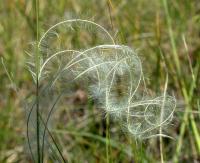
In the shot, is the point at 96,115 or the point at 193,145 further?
the point at 96,115

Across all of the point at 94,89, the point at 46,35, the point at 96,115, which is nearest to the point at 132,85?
the point at 94,89

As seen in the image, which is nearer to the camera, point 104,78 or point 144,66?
point 104,78

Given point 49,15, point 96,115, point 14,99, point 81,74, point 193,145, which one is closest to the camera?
point 81,74

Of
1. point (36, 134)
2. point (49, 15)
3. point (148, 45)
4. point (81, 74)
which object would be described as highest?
point (49, 15)

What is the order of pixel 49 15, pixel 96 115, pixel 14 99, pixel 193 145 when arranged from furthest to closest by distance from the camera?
pixel 49 15 < pixel 14 99 < pixel 96 115 < pixel 193 145

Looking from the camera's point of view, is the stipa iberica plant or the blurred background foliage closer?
the stipa iberica plant

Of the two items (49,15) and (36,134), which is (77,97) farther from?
(36,134)

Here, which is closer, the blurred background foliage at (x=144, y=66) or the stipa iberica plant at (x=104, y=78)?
the stipa iberica plant at (x=104, y=78)

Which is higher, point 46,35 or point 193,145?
point 46,35
